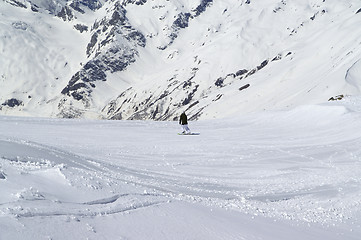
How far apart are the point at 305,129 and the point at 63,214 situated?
785 inches

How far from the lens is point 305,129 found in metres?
23.7

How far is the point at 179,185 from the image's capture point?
1066cm

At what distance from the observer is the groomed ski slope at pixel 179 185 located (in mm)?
6145

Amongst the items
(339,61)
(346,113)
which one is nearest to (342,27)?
(339,61)

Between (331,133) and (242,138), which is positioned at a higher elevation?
(242,138)

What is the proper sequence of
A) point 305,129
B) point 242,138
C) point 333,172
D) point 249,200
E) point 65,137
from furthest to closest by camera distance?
point 305,129 → point 242,138 → point 65,137 → point 333,172 → point 249,200

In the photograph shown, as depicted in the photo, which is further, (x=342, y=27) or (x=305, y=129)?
(x=342, y=27)

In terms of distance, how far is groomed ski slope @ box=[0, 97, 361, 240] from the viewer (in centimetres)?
614

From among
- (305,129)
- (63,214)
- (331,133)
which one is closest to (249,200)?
(63,214)

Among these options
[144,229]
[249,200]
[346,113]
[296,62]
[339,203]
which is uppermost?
[144,229]

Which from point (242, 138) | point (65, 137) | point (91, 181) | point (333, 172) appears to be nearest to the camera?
point (91, 181)

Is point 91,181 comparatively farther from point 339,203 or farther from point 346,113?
point 346,113

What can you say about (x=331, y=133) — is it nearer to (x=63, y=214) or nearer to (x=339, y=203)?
(x=339, y=203)

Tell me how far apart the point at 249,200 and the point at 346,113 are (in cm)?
1664
